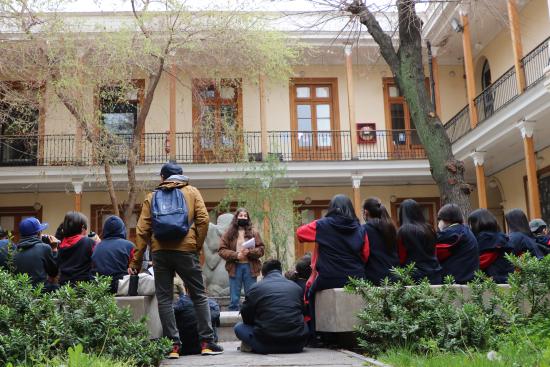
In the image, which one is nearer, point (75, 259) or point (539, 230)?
point (75, 259)

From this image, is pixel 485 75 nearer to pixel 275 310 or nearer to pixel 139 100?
pixel 139 100

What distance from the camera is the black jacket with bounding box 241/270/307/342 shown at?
5.64 m

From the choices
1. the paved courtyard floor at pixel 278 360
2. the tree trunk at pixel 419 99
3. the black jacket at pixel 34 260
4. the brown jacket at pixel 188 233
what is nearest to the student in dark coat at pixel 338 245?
the paved courtyard floor at pixel 278 360

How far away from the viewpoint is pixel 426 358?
14.3 ft

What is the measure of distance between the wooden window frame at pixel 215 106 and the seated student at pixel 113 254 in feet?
34.9

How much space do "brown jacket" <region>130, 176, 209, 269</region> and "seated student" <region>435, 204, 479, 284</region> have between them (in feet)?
7.57

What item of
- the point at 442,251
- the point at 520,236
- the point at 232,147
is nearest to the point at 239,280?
the point at 442,251

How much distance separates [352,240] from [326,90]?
1520 cm

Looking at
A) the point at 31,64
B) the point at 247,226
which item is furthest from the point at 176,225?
the point at 31,64

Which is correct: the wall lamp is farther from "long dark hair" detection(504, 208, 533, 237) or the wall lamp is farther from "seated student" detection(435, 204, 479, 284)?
"seated student" detection(435, 204, 479, 284)

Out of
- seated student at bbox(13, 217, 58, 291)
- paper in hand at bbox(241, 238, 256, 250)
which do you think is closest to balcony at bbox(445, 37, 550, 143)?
paper in hand at bbox(241, 238, 256, 250)

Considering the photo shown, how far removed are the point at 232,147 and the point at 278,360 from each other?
41.2ft

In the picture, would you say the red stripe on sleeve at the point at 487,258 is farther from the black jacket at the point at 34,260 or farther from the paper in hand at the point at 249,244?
the black jacket at the point at 34,260

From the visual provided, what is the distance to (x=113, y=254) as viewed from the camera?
568 centimetres
